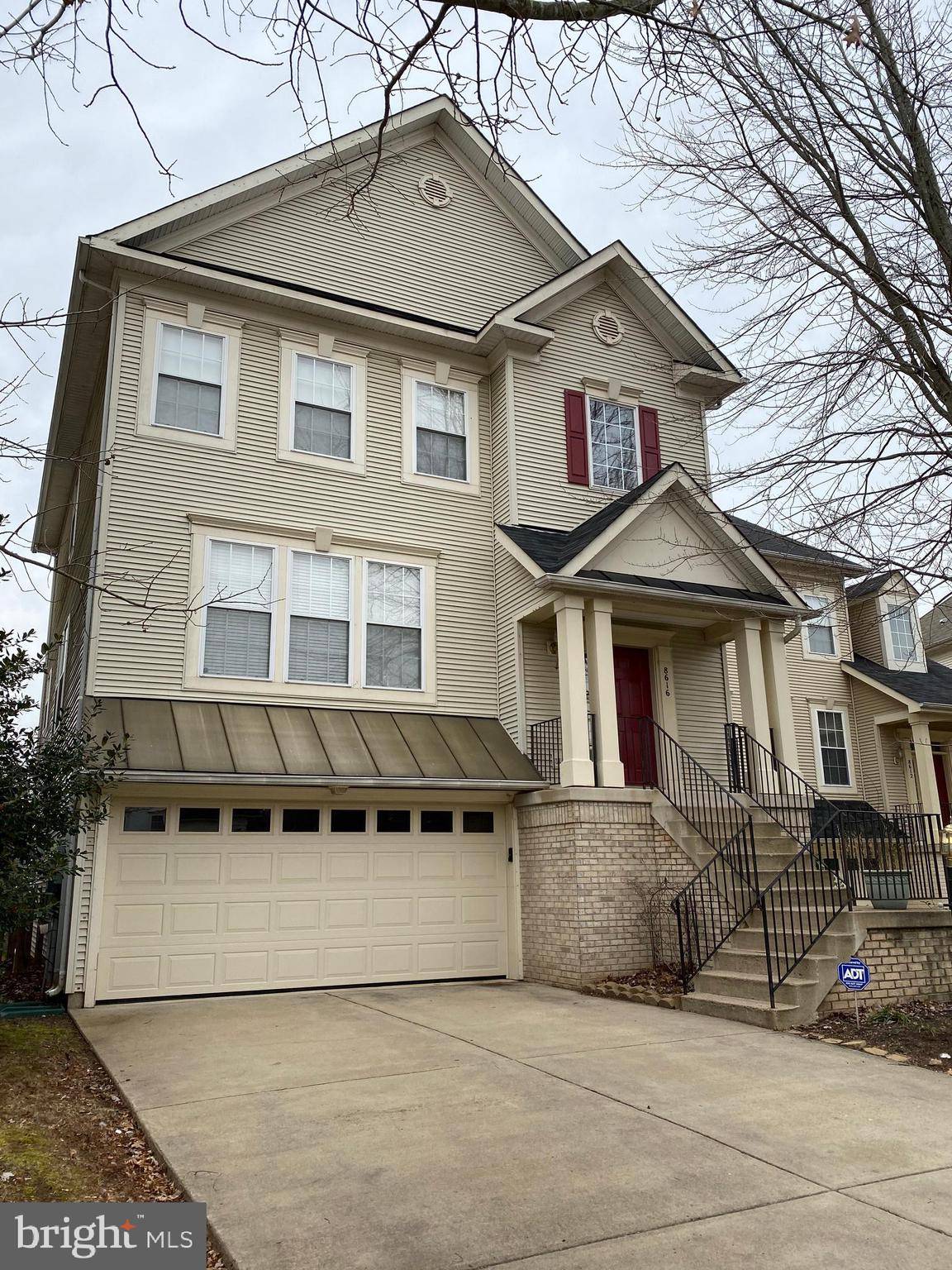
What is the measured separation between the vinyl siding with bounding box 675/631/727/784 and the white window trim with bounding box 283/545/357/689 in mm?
4923

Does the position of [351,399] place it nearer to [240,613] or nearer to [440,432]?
[440,432]

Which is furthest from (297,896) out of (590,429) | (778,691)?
(590,429)

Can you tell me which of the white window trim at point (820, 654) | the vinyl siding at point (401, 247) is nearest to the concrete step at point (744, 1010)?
the vinyl siding at point (401, 247)

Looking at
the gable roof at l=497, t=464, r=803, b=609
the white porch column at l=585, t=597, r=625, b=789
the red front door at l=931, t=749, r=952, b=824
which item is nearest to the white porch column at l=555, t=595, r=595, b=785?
the white porch column at l=585, t=597, r=625, b=789

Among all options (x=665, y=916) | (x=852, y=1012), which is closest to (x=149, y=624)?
(x=665, y=916)

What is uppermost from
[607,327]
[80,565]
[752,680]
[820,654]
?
[607,327]

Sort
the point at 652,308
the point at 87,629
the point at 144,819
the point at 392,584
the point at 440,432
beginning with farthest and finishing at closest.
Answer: the point at 652,308 → the point at 440,432 → the point at 392,584 → the point at 87,629 → the point at 144,819

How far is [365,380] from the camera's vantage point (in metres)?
13.6

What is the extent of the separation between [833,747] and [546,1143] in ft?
55.5

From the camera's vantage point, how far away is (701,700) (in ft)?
47.7

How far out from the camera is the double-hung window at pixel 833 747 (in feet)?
66.2

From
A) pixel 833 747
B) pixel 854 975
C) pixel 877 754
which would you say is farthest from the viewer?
pixel 833 747

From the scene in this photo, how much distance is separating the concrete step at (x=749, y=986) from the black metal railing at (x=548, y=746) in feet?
11.2

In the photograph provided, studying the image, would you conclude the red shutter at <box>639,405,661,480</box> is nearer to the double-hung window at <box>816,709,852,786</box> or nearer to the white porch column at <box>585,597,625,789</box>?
the white porch column at <box>585,597,625,789</box>
